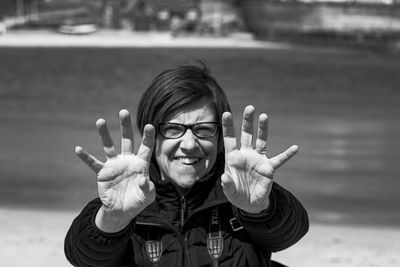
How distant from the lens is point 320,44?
106 meters

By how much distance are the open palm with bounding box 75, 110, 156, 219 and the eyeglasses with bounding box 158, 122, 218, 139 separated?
0.17 meters

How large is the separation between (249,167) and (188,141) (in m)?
0.21

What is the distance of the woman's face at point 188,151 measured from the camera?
9.68 feet

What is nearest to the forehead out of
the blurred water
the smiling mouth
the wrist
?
the smiling mouth

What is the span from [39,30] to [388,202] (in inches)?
3696

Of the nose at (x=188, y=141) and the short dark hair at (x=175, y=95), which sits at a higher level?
the short dark hair at (x=175, y=95)

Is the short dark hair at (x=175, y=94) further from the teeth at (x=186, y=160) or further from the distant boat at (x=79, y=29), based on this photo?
the distant boat at (x=79, y=29)

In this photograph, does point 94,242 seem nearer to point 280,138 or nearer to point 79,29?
point 280,138

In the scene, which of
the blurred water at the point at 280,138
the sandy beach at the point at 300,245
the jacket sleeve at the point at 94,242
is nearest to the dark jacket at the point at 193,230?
the jacket sleeve at the point at 94,242

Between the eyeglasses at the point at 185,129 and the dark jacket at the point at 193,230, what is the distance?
0.46 feet

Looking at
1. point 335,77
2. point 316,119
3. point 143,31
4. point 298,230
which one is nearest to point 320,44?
point 143,31

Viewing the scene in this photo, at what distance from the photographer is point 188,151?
2939 millimetres

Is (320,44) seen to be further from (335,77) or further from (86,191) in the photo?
(86,191)

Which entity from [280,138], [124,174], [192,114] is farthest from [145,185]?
[280,138]
